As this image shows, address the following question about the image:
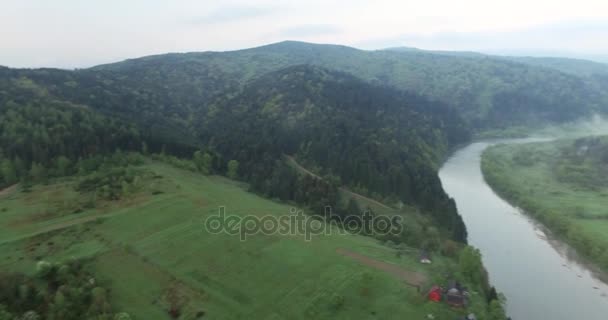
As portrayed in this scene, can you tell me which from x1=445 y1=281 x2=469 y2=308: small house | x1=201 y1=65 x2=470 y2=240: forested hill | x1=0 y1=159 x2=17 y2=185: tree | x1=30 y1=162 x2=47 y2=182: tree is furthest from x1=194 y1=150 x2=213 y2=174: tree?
x1=445 y1=281 x2=469 y2=308: small house

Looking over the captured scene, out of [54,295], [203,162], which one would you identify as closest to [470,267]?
[54,295]

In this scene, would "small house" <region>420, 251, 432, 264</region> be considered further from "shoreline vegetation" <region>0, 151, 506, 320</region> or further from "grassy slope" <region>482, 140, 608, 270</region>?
"grassy slope" <region>482, 140, 608, 270</region>

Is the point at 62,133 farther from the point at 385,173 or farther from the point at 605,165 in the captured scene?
the point at 605,165

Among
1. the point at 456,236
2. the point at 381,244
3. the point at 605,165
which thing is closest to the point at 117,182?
the point at 381,244

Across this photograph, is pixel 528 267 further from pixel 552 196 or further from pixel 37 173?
pixel 37 173

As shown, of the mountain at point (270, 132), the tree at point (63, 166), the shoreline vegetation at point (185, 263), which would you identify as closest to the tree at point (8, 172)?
the mountain at point (270, 132)
